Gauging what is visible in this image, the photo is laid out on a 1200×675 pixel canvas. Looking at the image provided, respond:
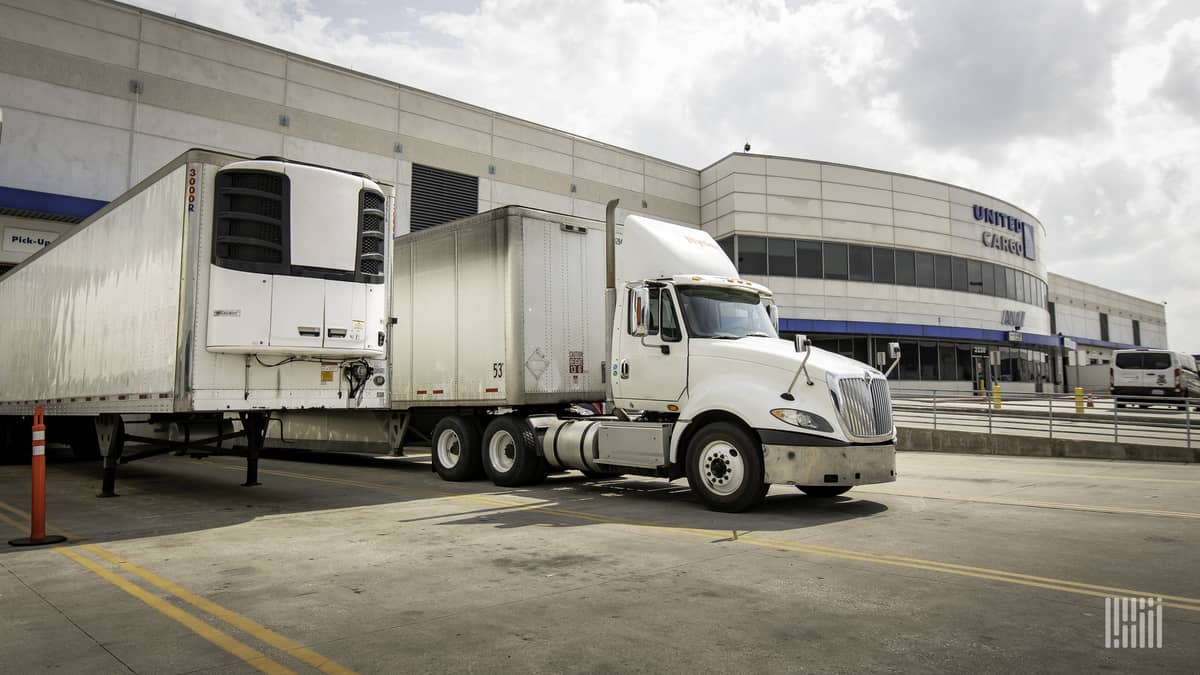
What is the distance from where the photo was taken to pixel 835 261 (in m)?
42.2

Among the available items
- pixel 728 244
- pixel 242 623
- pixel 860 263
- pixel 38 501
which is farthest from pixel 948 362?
pixel 242 623

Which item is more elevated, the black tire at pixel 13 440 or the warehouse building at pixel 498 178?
the warehouse building at pixel 498 178

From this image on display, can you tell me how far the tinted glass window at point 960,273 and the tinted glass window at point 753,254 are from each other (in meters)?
12.9

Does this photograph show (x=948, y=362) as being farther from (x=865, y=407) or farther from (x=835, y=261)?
(x=865, y=407)

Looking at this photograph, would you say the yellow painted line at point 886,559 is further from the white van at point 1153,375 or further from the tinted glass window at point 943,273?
the tinted glass window at point 943,273

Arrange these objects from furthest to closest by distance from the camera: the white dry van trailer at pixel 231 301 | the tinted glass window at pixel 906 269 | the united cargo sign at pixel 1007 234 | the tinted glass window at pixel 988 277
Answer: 1. the united cargo sign at pixel 1007 234
2. the tinted glass window at pixel 988 277
3. the tinted glass window at pixel 906 269
4. the white dry van trailer at pixel 231 301

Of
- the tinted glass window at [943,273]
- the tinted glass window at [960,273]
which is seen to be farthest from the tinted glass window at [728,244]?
the tinted glass window at [960,273]

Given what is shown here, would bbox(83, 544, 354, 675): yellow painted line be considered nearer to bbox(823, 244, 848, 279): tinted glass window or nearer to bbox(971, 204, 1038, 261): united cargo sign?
bbox(823, 244, 848, 279): tinted glass window

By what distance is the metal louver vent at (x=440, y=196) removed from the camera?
32.7 m

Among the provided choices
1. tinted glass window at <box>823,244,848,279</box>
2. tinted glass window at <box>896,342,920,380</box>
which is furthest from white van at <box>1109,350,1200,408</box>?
tinted glass window at <box>823,244,848,279</box>

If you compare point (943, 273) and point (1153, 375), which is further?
point (943, 273)

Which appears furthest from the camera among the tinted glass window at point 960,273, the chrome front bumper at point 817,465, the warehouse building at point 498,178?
the tinted glass window at point 960,273

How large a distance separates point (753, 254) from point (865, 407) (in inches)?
1290

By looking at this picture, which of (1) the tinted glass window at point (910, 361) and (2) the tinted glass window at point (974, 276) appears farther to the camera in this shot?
(2) the tinted glass window at point (974, 276)
